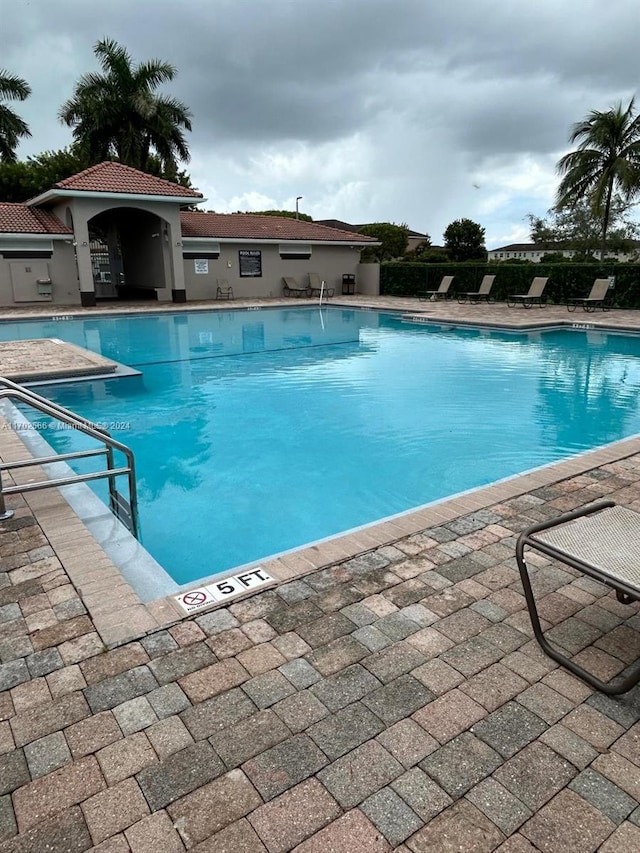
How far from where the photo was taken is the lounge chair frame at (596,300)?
18.5 metres

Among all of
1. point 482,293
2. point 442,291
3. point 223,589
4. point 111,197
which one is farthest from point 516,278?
point 223,589

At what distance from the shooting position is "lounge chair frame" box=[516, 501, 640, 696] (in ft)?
7.12

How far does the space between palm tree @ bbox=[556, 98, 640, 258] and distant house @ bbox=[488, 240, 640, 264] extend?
12.5 metres

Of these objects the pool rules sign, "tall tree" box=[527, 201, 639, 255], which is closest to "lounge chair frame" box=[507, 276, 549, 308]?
"tall tree" box=[527, 201, 639, 255]

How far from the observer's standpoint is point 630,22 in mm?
9523

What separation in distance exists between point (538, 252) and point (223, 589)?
68574 millimetres

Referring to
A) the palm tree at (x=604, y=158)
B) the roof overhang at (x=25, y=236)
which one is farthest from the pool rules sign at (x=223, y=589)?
the palm tree at (x=604, y=158)

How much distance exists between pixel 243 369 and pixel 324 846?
9.91 metres

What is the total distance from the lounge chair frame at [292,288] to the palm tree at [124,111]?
9.15m

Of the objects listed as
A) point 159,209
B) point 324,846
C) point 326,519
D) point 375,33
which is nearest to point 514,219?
point 159,209

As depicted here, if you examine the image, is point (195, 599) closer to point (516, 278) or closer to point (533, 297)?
point (533, 297)

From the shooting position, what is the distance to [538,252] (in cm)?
6356

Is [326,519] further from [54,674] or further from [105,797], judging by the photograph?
[105,797]

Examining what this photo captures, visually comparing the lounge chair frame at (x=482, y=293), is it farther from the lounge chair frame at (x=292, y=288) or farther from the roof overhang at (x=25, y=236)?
the roof overhang at (x=25, y=236)
